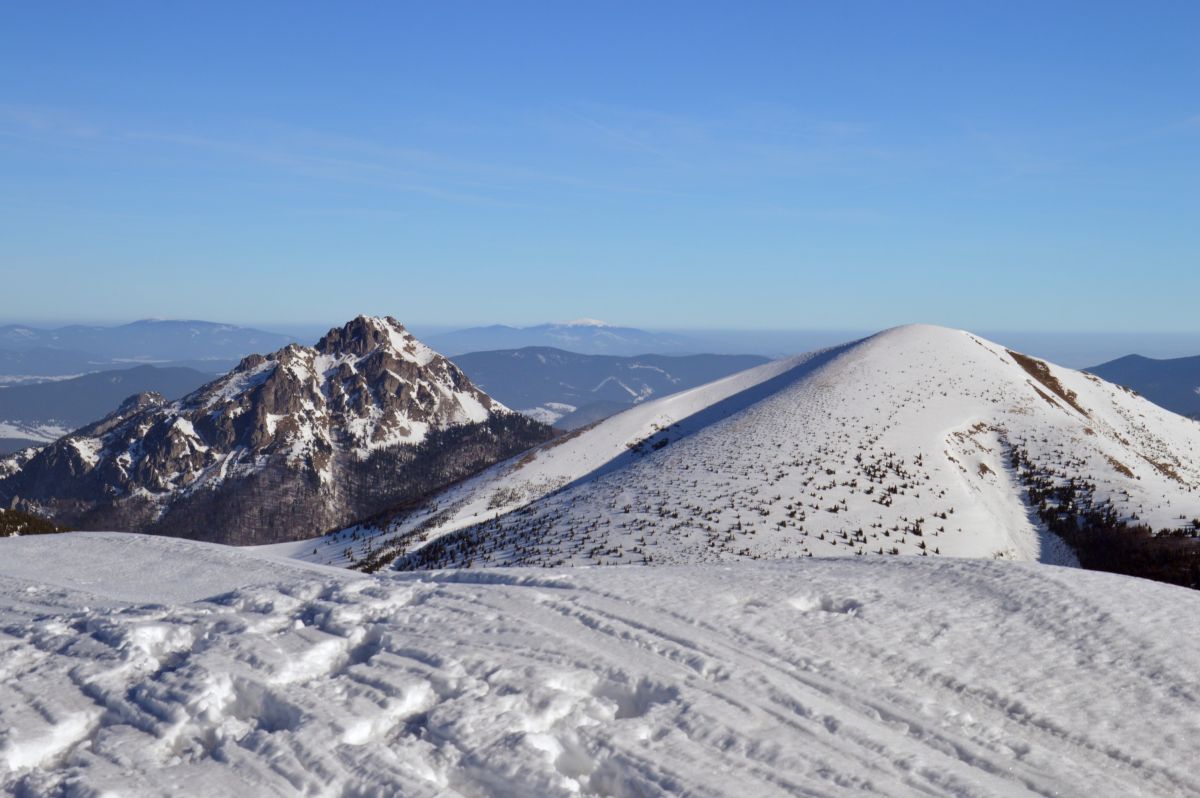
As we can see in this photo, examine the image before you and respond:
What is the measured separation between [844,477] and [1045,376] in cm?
4694

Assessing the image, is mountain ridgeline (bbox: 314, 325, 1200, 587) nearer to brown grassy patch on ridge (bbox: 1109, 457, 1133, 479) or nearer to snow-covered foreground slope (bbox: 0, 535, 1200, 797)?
brown grassy patch on ridge (bbox: 1109, 457, 1133, 479)

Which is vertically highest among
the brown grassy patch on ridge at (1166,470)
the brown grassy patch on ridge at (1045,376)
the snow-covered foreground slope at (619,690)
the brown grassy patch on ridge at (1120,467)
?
the brown grassy patch on ridge at (1045,376)

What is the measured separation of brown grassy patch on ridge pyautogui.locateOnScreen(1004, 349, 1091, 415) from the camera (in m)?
66.2

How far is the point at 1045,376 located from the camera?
238 feet

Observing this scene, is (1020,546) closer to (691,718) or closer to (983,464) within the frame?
(983,464)

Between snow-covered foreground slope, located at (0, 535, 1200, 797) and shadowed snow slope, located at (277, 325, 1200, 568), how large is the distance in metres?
15.8

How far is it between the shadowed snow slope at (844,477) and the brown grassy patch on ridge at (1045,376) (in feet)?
0.99

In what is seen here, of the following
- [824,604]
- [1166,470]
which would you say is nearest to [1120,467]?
[1166,470]

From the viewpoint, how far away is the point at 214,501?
191 m

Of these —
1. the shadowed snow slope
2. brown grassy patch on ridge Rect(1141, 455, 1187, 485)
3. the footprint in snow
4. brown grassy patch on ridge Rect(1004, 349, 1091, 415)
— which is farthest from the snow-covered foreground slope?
brown grassy patch on ridge Rect(1004, 349, 1091, 415)

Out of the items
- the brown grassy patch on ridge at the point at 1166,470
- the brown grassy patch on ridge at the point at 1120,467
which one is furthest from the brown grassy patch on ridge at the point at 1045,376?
the brown grassy patch on ridge at the point at 1120,467

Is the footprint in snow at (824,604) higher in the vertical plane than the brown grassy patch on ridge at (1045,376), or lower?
lower

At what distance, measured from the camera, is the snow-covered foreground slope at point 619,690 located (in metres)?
7.64

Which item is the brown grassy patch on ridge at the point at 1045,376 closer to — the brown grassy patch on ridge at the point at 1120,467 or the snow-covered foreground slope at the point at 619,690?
the brown grassy patch on ridge at the point at 1120,467
